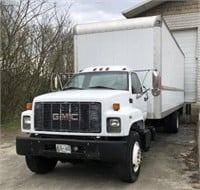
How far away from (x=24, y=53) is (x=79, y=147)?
9237 mm

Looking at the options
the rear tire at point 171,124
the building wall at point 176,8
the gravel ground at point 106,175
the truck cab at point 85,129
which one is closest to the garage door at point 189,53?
the building wall at point 176,8

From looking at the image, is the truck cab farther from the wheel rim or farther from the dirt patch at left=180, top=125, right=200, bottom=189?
the dirt patch at left=180, top=125, right=200, bottom=189

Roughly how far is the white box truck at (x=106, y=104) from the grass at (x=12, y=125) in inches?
201

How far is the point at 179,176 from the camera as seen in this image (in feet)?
21.4

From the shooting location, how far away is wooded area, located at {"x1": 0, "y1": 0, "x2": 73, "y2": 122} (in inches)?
533

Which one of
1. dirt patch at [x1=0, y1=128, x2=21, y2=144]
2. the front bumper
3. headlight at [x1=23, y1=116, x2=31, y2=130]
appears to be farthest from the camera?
dirt patch at [x1=0, y1=128, x2=21, y2=144]

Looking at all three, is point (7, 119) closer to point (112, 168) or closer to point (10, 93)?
point (10, 93)

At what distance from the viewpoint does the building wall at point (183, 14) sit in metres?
16.1

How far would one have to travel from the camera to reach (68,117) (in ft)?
20.0

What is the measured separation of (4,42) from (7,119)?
120 inches

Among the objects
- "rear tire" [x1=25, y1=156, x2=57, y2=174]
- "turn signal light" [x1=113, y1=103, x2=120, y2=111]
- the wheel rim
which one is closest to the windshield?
"turn signal light" [x1=113, y1=103, x2=120, y2=111]

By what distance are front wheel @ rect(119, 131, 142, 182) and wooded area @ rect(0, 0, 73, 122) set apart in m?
8.49

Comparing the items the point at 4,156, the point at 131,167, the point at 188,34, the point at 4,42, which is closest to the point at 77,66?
the point at 4,156

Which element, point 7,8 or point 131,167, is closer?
point 131,167
